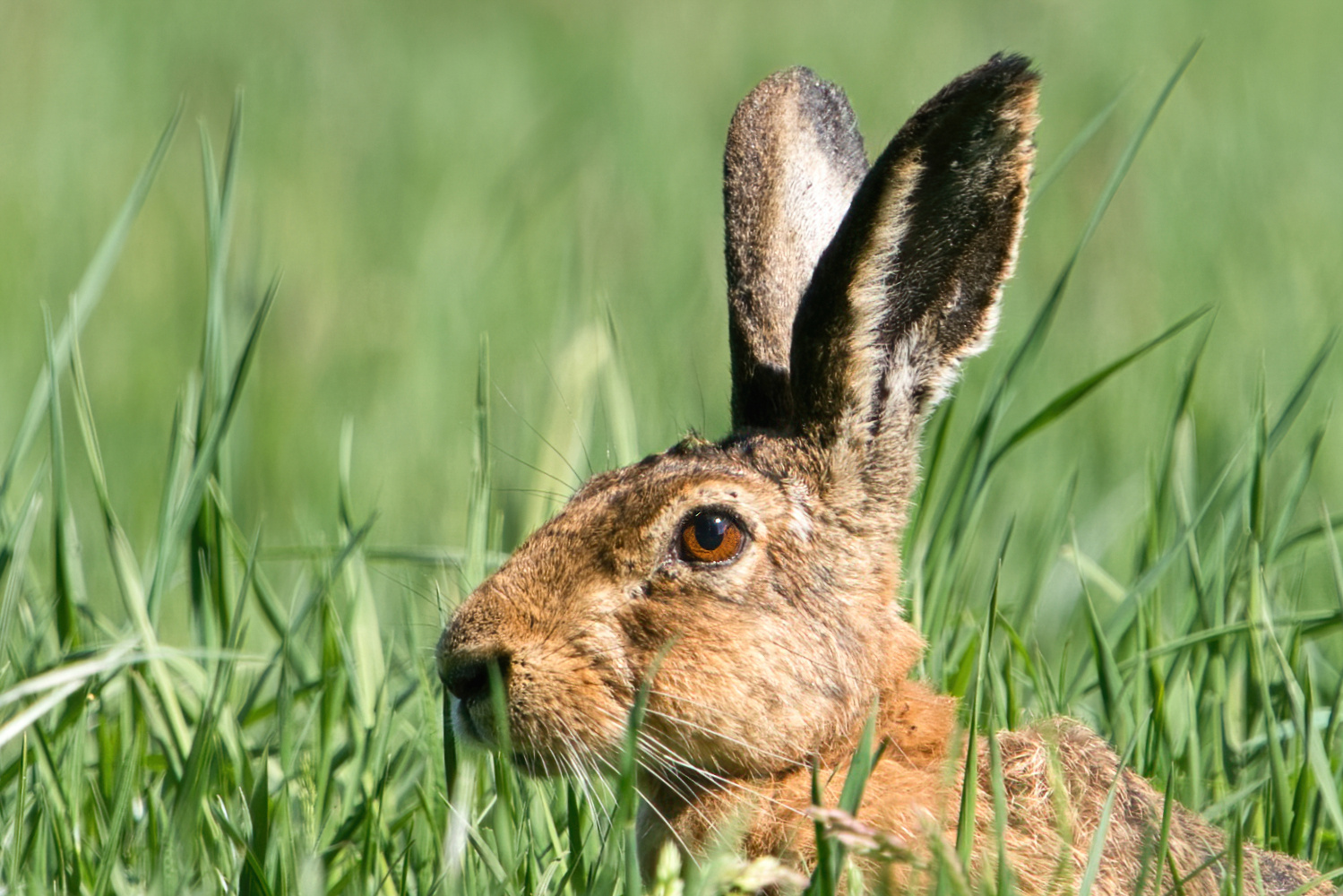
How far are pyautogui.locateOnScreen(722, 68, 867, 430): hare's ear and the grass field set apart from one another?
0.60 metres

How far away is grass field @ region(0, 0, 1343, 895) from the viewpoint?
3.63 metres

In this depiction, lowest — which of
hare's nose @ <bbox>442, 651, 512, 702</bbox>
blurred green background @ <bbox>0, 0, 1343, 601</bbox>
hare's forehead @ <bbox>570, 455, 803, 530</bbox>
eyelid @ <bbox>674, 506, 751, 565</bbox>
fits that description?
hare's nose @ <bbox>442, 651, 512, 702</bbox>

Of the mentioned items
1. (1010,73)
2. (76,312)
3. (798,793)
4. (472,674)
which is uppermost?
(1010,73)

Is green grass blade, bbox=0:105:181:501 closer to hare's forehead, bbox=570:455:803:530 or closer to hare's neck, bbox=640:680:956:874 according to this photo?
hare's forehead, bbox=570:455:803:530

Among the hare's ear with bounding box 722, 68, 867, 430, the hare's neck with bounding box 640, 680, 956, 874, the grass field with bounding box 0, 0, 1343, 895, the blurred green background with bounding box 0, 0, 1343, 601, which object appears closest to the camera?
the hare's neck with bounding box 640, 680, 956, 874

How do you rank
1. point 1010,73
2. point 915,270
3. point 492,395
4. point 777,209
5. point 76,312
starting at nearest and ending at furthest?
point 1010,73
point 915,270
point 76,312
point 777,209
point 492,395

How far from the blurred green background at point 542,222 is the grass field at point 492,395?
0.11ft

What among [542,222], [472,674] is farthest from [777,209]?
[542,222]

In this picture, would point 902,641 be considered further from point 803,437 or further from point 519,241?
point 519,241

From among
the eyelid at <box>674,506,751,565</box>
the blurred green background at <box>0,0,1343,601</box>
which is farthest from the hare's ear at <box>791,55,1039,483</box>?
the blurred green background at <box>0,0,1343,601</box>

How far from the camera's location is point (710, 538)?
3664 mm

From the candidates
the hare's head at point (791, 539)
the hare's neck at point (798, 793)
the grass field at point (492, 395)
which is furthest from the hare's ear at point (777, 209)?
the hare's neck at point (798, 793)

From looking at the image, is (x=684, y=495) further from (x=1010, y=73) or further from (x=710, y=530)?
(x=1010, y=73)

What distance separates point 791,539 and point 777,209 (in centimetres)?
107
